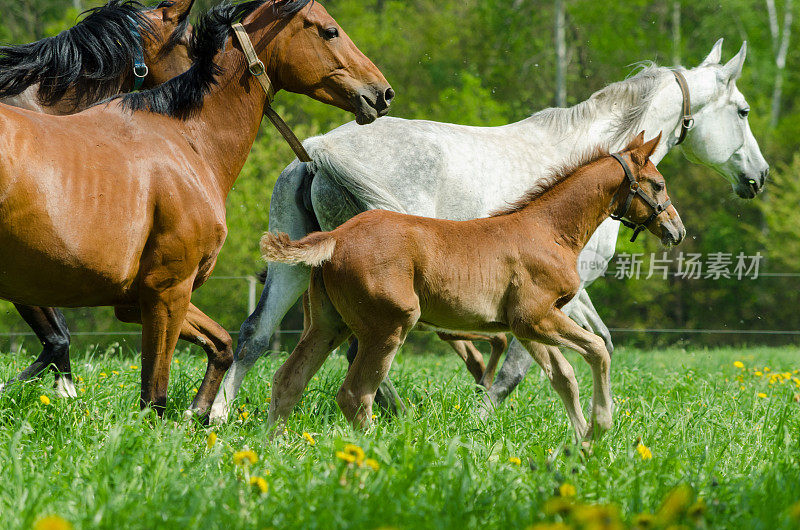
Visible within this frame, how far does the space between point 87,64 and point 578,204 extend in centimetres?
267

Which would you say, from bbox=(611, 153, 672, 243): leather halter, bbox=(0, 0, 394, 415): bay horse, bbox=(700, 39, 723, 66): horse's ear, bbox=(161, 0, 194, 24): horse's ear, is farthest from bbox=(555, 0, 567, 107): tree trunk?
bbox=(0, 0, 394, 415): bay horse

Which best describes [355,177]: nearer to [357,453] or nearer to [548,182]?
[548,182]

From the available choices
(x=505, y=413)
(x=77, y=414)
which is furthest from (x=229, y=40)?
(x=505, y=413)

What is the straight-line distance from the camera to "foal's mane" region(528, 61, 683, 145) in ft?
18.9

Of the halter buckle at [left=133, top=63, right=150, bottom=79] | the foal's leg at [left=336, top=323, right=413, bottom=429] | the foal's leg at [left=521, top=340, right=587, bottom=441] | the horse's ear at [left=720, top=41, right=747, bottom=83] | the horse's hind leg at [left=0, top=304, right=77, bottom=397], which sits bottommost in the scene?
the horse's hind leg at [left=0, top=304, right=77, bottom=397]

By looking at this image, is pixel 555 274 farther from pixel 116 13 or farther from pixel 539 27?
pixel 539 27

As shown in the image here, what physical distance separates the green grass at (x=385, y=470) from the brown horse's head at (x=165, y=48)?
1.85 meters

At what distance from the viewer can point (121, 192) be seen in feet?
11.2

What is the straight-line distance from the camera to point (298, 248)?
12.0 ft

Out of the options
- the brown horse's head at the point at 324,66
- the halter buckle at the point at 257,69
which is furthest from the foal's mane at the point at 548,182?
the halter buckle at the point at 257,69

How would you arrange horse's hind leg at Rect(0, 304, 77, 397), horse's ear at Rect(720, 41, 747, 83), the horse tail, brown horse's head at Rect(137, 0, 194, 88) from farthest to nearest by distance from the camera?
horse's ear at Rect(720, 41, 747, 83) → horse's hind leg at Rect(0, 304, 77, 397) → the horse tail → brown horse's head at Rect(137, 0, 194, 88)

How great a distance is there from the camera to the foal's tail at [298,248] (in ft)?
11.9

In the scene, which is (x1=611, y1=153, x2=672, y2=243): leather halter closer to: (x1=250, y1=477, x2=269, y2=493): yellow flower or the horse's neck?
the horse's neck

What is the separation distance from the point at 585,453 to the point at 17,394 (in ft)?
9.22
